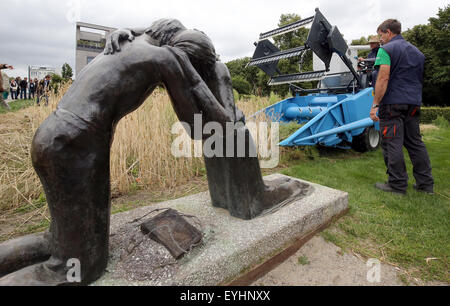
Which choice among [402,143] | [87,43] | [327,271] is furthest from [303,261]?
[87,43]

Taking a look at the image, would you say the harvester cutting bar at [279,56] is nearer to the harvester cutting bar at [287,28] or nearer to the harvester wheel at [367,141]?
the harvester cutting bar at [287,28]

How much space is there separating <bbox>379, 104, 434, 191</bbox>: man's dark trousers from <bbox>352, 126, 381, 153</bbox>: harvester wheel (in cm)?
203

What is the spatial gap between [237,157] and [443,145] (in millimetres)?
6447

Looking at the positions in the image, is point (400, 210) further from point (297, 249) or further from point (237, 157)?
point (237, 157)

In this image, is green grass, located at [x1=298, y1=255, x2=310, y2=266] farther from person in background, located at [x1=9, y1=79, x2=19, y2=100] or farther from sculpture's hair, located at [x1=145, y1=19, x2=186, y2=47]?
person in background, located at [x1=9, y1=79, x2=19, y2=100]

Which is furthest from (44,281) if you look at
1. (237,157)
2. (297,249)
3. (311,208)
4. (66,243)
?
(311,208)

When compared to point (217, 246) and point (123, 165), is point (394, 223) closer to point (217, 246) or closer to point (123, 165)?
point (217, 246)

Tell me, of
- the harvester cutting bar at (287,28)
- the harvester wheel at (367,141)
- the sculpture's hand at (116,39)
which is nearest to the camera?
the sculpture's hand at (116,39)

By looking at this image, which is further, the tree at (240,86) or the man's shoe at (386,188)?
the tree at (240,86)

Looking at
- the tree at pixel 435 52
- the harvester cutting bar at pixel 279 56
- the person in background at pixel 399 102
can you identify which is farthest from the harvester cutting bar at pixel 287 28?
the tree at pixel 435 52

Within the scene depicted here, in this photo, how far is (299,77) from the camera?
5.20 m

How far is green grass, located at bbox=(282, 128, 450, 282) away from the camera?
1849mm

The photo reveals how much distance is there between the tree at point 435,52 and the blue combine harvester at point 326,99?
1270 cm

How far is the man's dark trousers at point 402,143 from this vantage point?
2.90 metres
